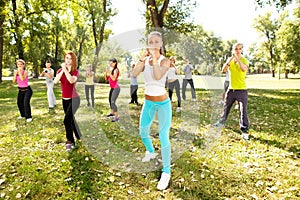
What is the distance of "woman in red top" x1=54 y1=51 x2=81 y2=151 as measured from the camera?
5.61 meters

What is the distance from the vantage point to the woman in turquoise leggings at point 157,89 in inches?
150

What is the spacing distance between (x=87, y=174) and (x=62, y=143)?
2.22 metres

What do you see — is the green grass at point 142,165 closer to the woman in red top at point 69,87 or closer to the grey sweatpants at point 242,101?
the grey sweatpants at point 242,101

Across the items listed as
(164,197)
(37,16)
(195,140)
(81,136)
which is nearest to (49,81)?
(81,136)

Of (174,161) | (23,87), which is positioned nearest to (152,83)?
(174,161)

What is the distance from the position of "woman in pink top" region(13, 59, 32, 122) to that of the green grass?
0.96 m

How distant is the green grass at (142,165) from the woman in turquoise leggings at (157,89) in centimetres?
77

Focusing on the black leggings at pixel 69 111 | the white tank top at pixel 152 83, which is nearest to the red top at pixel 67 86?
the black leggings at pixel 69 111

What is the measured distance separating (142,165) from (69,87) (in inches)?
98.5

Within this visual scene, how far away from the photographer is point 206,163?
213 inches

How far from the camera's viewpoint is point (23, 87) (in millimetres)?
9117

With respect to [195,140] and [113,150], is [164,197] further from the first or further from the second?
[195,140]

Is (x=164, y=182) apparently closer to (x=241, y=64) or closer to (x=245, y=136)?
(x=245, y=136)

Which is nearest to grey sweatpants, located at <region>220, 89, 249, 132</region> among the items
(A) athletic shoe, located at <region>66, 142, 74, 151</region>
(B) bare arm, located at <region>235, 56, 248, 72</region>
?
(B) bare arm, located at <region>235, 56, 248, 72</region>
